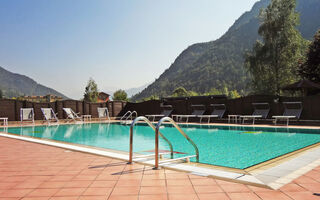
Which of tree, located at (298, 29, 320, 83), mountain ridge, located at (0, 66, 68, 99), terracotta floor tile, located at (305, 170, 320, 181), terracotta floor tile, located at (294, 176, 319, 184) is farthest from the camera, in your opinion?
mountain ridge, located at (0, 66, 68, 99)

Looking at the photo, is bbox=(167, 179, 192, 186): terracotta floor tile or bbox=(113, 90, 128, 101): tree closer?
bbox=(167, 179, 192, 186): terracotta floor tile

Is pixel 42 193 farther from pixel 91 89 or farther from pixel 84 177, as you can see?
pixel 91 89

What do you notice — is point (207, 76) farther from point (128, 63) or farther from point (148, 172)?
point (148, 172)

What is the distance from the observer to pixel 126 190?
234cm

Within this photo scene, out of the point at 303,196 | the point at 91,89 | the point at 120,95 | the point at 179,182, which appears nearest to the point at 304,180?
the point at 303,196

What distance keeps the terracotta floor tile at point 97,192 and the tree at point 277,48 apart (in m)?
18.3

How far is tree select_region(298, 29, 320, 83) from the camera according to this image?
16.8 metres

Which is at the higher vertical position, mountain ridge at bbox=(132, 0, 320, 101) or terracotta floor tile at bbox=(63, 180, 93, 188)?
mountain ridge at bbox=(132, 0, 320, 101)

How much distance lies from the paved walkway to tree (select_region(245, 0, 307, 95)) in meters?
17.0

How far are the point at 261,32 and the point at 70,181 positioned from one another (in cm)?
Answer: 1894

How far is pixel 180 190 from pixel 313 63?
1824cm

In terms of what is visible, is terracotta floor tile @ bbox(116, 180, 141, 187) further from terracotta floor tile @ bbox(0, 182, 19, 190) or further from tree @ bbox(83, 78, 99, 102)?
tree @ bbox(83, 78, 99, 102)

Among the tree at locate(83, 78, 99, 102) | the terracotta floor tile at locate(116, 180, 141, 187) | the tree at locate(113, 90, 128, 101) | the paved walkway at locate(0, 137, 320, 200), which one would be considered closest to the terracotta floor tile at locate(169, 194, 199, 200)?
the paved walkway at locate(0, 137, 320, 200)

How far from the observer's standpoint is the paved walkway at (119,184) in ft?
7.08
